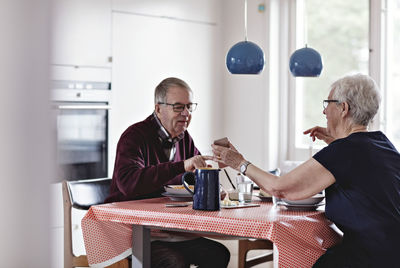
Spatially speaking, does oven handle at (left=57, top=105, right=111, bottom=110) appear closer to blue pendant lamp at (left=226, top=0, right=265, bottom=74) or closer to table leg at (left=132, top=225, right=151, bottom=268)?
blue pendant lamp at (left=226, top=0, right=265, bottom=74)

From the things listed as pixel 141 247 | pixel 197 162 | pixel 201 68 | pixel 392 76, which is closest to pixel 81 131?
pixel 201 68

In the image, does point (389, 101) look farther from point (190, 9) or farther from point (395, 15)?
point (190, 9)

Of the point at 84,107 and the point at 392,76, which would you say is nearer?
the point at 84,107

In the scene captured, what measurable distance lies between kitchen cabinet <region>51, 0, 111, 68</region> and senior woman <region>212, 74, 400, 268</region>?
7.01 feet

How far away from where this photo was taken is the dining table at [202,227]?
6.49 feet

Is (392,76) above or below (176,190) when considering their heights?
above

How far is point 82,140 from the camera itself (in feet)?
13.0

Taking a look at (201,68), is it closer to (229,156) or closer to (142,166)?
(142,166)

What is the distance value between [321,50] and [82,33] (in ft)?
6.29

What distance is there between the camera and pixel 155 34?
14.7 ft

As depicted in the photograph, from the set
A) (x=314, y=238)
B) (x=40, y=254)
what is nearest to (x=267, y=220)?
(x=314, y=238)

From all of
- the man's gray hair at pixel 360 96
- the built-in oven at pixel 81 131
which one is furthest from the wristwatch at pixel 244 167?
the built-in oven at pixel 81 131

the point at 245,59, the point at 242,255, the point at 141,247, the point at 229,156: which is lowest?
the point at 242,255

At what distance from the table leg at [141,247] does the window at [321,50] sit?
2.64m
